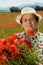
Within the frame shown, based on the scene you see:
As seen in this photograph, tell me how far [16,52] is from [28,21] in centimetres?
107

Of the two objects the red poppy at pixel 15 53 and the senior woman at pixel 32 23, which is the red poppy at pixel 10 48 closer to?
the red poppy at pixel 15 53

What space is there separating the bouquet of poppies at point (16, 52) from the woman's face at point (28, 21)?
33.5 inches

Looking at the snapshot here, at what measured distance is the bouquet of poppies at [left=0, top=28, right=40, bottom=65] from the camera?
261 cm

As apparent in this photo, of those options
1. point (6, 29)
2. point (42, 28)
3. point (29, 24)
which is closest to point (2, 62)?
point (29, 24)

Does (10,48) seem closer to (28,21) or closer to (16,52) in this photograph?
(16,52)

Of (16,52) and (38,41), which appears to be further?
(38,41)

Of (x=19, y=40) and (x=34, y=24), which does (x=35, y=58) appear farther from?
(x=34, y=24)

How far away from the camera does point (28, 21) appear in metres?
3.65

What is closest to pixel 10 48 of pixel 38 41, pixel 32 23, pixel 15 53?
pixel 15 53

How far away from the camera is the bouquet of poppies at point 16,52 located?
2.61 meters

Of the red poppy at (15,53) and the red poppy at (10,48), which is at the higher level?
the red poppy at (10,48)

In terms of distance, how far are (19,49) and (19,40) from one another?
7cm

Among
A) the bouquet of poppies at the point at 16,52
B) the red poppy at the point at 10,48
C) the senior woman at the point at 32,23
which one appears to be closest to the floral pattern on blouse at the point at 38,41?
the senior woman at the point at 32,23

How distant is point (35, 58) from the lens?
2.74 m
